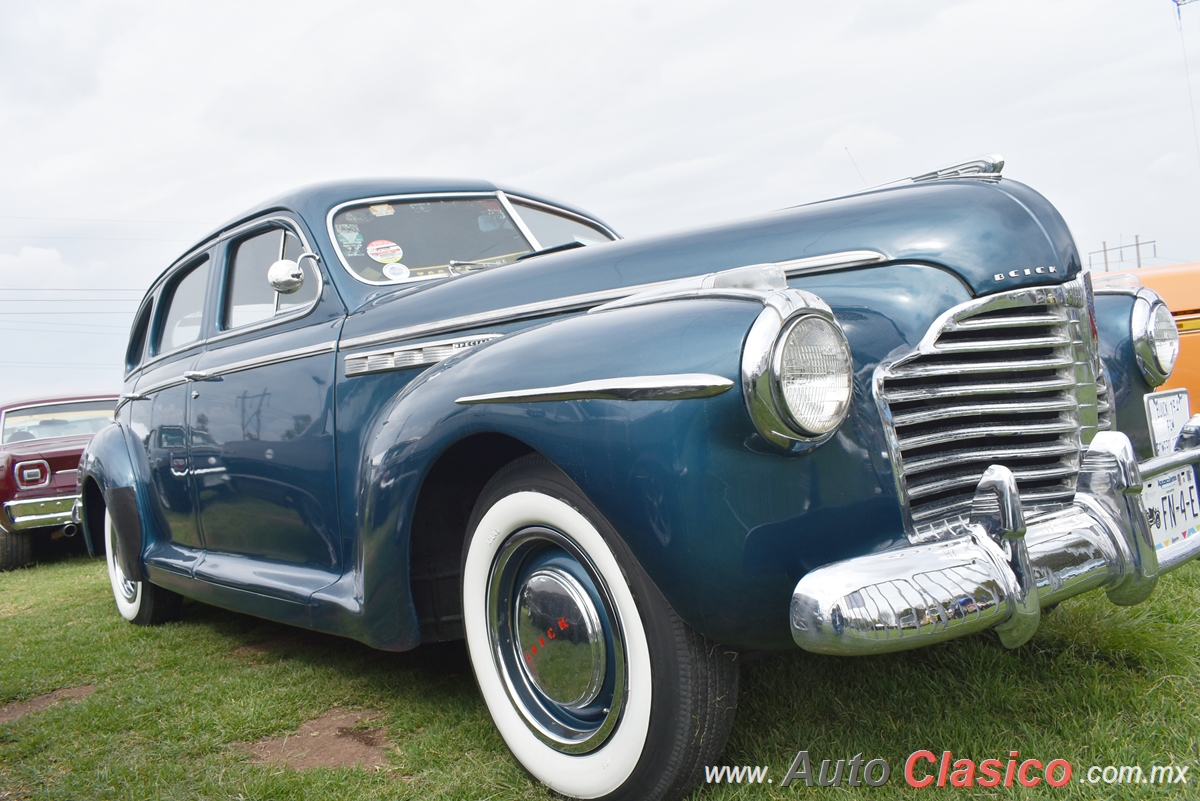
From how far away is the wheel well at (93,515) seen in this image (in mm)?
5027

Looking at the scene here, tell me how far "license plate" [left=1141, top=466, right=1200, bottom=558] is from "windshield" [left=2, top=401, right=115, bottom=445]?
356 inches

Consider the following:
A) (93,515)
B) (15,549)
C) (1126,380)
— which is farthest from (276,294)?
(15,549)

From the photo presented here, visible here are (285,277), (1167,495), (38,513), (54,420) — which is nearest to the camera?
(1167,495)

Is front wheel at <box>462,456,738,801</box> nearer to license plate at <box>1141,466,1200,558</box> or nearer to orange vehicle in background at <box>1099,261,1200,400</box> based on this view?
license plate at <box>1141,466,1200,558</box>

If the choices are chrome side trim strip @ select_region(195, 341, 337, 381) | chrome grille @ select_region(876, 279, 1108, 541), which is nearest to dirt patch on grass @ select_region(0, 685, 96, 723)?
chrome side trim strip @ select_region(195, 341, 337, 381)

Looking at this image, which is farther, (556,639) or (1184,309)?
(1184,309)

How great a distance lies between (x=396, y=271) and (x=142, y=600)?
2452 millimetres

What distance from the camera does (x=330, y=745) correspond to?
266 centimetres

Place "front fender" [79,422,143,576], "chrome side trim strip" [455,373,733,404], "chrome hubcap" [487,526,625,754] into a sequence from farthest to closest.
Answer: "front fender" [79,422,143,576] < "chrome hubcap" [487,526,625,754] < "chrome side trim strip" [455,373,733,404]

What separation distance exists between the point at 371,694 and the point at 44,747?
0.96 meters

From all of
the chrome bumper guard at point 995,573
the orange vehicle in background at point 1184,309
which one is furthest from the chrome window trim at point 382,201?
the orange vehicle in background at point 1184,309

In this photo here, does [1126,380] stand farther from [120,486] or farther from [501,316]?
[120,486]

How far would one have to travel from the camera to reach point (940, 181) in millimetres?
2250

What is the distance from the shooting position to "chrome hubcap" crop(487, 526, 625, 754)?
201cm
